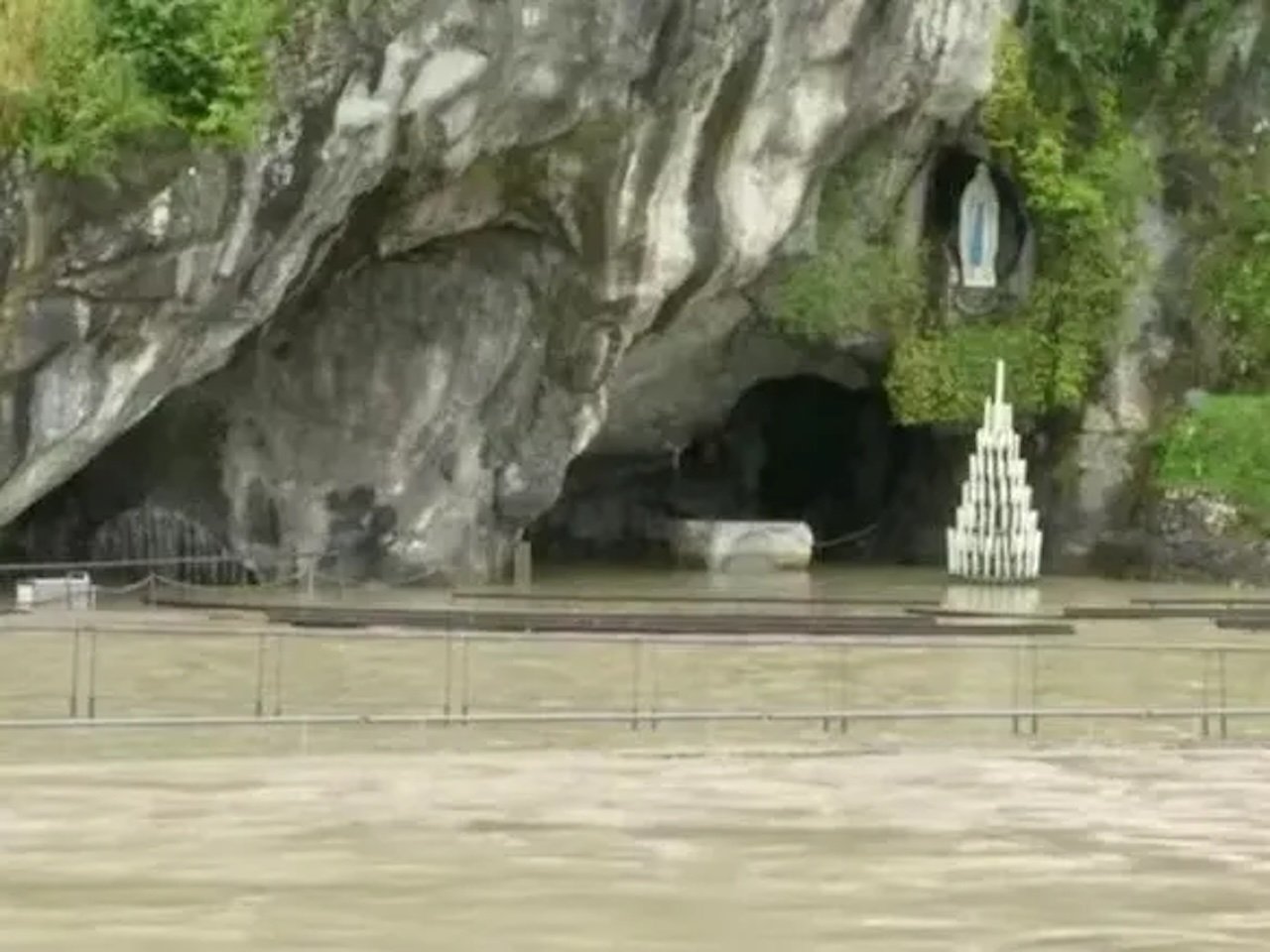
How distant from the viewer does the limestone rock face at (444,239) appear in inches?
846

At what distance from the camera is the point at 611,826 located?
1001 centimetres

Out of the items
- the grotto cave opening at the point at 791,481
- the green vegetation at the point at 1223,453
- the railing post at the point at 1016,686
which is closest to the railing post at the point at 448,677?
the railing post at the point at 1016,686

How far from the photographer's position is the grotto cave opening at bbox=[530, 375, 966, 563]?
35.3m

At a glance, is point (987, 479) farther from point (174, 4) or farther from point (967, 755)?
point (967, 755)

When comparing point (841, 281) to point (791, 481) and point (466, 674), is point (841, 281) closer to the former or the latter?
point (791, 481)

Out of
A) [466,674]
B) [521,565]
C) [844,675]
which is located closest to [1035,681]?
[844,675]

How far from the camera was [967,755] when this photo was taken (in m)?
12.5

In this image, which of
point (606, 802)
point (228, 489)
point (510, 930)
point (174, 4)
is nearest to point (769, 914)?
point (510, 930)

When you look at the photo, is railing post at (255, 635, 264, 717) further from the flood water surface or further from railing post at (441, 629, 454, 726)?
the flood water surface

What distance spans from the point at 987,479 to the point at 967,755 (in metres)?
18.2

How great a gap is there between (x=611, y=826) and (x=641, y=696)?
521 cm

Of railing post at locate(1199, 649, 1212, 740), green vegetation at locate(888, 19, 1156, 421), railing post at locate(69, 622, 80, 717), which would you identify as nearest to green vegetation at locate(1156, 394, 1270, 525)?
green vegetation at locate(888, 19, 1156, 421)

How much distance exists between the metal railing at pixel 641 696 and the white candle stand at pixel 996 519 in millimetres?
11854

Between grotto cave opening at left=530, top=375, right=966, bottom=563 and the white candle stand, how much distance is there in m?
3.02
